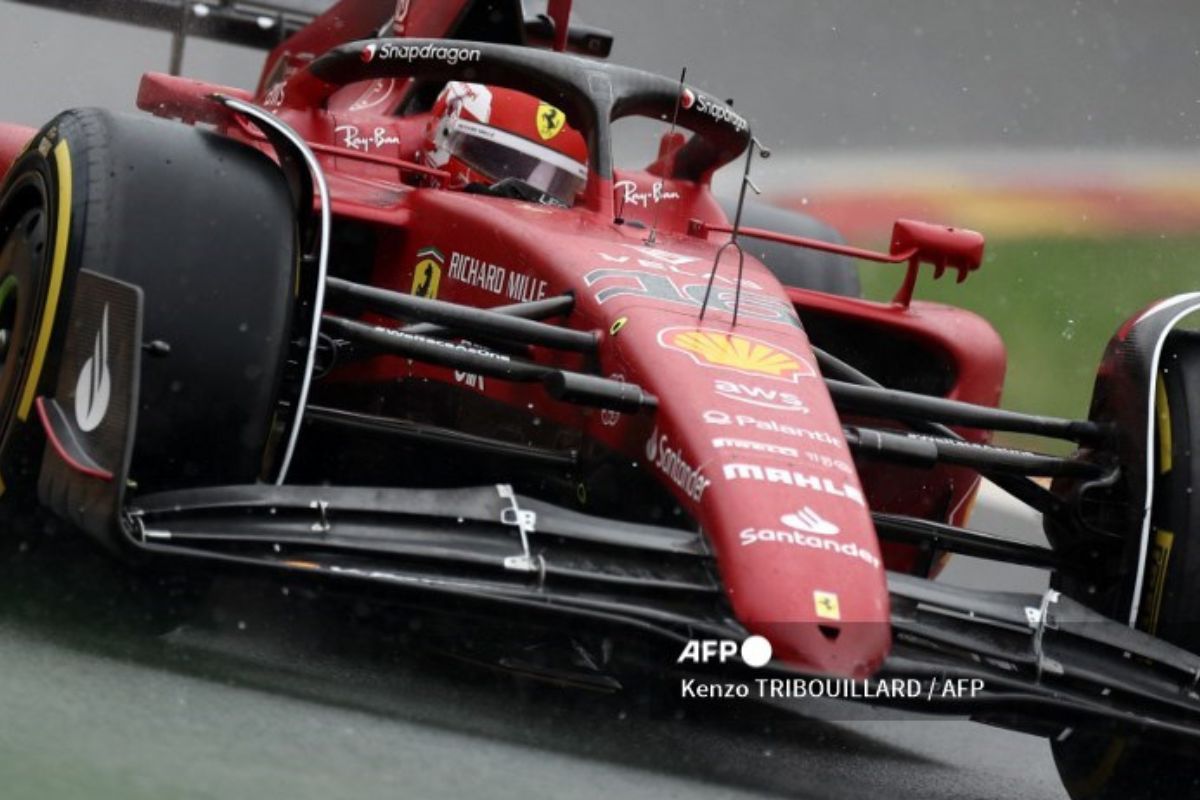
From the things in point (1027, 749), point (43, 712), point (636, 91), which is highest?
point (636, 91)

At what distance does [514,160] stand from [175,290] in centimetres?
221

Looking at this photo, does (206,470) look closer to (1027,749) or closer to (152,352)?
(152,352)

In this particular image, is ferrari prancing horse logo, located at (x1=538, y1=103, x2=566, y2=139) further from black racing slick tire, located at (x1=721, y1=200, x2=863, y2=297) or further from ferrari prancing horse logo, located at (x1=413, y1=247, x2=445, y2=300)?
black racing slick tire, located at (x1=721, y1=200, x2=863, y2=297)

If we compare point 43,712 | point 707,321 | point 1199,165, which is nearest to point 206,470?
point 43,712

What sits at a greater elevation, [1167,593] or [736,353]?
[736,353]

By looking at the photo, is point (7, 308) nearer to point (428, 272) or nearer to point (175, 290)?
point (175, 290)

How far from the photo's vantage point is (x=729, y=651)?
4062mm

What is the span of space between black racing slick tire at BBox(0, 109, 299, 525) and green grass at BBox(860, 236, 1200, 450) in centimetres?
716

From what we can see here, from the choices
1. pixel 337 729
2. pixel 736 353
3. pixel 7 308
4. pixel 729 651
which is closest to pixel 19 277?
pixel 7 308

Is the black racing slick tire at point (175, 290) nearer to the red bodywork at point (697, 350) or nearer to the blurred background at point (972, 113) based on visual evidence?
the red bodywork at point (697, 350)

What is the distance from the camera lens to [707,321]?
5.01 metres

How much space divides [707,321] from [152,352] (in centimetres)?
134

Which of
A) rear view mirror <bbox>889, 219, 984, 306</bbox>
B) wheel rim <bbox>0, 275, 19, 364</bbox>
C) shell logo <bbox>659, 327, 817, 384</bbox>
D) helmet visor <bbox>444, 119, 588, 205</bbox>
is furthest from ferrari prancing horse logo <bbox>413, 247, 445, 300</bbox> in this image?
rear view mirror <bbox>889, 219, 984, 306</bbox>

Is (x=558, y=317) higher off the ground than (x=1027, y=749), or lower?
higher
